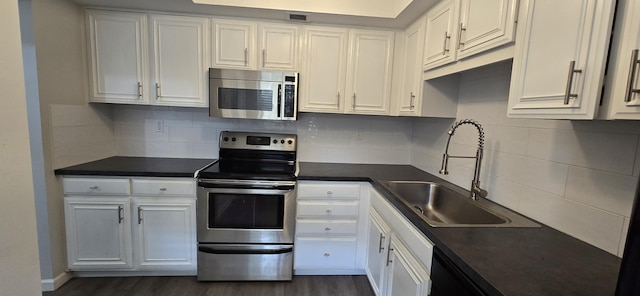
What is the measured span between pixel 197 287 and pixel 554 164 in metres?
2.40

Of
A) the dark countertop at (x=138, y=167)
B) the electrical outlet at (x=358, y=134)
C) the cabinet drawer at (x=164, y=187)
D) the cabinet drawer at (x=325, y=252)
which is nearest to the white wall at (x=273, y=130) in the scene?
the electrical outlet at (x=358, y=134)

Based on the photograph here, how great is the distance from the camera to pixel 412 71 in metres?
2.18

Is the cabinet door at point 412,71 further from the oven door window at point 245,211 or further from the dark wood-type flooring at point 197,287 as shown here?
the dark wood-type flooring at point 197,287

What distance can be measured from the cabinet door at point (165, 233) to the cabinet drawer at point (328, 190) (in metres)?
0.85

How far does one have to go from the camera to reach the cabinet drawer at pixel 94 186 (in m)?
1.96

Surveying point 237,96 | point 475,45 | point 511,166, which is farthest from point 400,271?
point 237,96

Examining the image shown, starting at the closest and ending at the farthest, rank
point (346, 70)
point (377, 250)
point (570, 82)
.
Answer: point (570, 82), point (377, 250), point (346, 70)

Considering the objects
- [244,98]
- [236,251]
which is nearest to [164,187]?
[236,251]

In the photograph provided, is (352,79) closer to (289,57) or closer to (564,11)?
(289,57)

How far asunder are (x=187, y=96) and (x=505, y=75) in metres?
2.28

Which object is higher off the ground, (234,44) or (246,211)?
(234,44)

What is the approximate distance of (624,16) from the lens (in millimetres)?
744

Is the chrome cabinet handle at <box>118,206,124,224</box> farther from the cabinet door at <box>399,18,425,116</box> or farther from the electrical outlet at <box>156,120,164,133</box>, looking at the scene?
the cabinet door at <box>399,18,425,116</box>

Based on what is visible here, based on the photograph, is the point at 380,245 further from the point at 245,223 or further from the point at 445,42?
the point at 445,42
